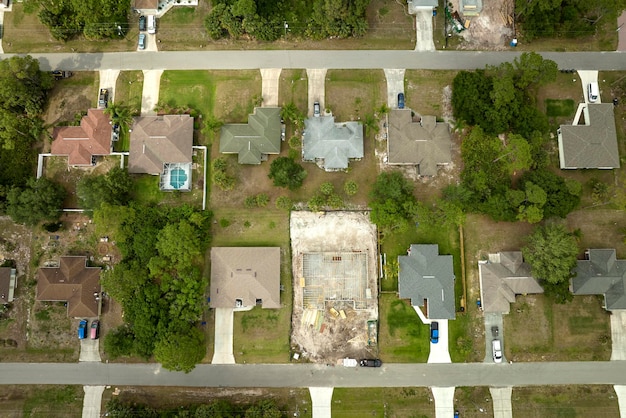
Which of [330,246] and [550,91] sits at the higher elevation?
[550,91]

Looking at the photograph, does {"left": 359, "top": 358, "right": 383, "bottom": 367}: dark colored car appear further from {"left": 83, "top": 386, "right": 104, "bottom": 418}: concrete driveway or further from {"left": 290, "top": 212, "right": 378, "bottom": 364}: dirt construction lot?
{"left": 83, "top": 386, "right": 104, "bottom": 418}: concrete driveway

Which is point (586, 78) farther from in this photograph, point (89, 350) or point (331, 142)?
point (89, 350)

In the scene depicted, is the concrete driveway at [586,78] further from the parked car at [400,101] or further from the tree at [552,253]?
the parked car at [400,101]

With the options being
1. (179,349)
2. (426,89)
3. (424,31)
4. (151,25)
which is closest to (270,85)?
(151,25)

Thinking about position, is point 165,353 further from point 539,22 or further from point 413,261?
point 539,22

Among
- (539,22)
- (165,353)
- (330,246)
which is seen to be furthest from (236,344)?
(539,22)

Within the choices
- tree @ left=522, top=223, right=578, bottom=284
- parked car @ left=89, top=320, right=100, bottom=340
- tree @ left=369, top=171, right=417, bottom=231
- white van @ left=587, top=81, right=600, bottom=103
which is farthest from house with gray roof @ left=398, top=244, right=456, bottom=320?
parked car @ left=89, top=320, right=100, bottom=340
